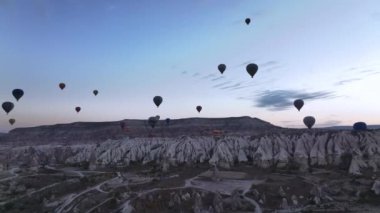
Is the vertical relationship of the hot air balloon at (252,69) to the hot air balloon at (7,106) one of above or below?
above

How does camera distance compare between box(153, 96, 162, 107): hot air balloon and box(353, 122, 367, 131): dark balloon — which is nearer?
box(153, 96, 162, 107): hot air balloon

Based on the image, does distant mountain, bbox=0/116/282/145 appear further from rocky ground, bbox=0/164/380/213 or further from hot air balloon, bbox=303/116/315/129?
rocky ground, bbox=0/164/380/213

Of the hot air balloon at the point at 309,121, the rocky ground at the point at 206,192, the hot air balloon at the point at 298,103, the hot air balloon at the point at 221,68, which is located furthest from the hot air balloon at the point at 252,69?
the hot air balloon at the point at 309,121

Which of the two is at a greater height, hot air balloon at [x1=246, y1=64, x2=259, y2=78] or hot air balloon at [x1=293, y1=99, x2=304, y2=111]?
hot air balloon at [x1=246, y1=64, x2=259, y2=78]

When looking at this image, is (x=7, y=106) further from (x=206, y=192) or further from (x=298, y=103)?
(x=298, y=103)

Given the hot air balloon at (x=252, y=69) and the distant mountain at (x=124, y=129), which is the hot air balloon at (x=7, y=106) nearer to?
the hot air balloon at (x=252, y=69)

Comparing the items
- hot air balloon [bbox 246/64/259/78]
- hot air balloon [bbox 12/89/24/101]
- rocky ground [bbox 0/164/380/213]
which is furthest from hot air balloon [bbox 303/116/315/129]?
hot air balloon [bbox 12/89/24/101]
